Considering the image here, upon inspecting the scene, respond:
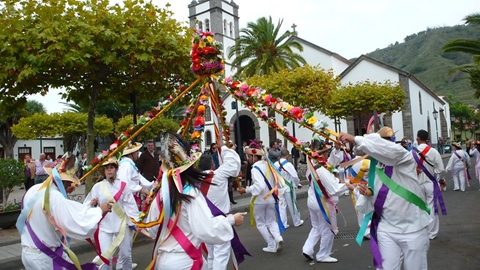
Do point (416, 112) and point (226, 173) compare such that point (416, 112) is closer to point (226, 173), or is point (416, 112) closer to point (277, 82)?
point (277, 82)

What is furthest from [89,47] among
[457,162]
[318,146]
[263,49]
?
[263,49]

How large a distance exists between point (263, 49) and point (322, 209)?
2479cm

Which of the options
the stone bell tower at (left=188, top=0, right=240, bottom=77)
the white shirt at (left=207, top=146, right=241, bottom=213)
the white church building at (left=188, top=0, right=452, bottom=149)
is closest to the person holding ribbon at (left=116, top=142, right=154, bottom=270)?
the white shirt at (left=207, top=146, right=241, bottom=213)

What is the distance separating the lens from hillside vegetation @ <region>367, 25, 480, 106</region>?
94.4m

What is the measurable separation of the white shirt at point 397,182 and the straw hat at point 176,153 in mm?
1699

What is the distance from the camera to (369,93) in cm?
2458

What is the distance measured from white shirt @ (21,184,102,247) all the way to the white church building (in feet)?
68.8

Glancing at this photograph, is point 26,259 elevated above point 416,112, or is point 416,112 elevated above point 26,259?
point 416,112

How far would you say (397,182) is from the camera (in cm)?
432

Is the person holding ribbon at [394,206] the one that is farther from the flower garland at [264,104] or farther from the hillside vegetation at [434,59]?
the hillside vegetation at [434,59]

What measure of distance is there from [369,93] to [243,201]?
1423 cm

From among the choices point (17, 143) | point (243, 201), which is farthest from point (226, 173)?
point (17, 143)

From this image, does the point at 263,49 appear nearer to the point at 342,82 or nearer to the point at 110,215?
the point at 342,82

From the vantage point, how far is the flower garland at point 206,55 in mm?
6258
